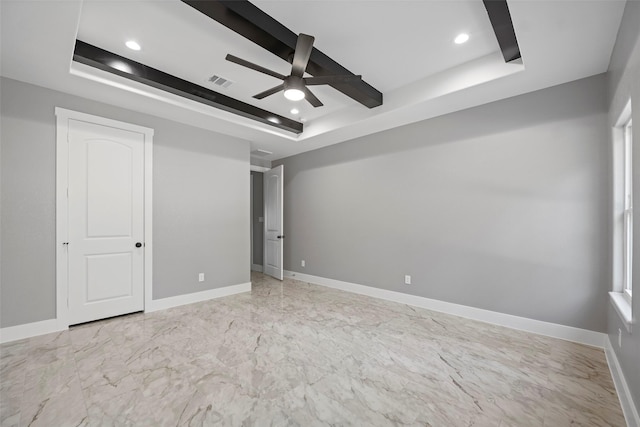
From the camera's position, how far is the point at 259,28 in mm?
2312

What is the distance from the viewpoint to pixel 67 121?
3271 mm

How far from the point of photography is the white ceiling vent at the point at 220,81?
132 inches

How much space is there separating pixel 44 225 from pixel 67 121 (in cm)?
123

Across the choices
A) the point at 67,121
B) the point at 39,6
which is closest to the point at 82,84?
the point at 67,121

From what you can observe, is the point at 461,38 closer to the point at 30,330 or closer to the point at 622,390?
the point at 622,390

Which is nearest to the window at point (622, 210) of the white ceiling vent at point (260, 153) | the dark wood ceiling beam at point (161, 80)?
the dark wood ceiling beam at point (161, 80)

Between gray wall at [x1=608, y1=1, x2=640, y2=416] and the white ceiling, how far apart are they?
0.22m

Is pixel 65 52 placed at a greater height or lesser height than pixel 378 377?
greater

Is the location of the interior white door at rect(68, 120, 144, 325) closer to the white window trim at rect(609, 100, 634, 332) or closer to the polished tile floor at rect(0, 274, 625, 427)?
the polished tile floor at rect(0, 274, 625, 427)

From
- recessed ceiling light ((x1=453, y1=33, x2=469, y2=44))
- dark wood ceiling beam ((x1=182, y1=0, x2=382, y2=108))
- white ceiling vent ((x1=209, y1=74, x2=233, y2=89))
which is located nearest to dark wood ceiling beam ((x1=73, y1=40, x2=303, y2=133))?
white ceiling vent ((x1=209, y1=74, x2=233, y2=89))

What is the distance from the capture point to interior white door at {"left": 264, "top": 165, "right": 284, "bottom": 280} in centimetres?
574

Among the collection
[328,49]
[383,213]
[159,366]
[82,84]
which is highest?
[328,49]

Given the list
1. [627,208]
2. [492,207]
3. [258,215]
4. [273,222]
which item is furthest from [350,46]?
[258,215]

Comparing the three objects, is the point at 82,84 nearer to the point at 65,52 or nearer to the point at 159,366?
the point at 65,52
